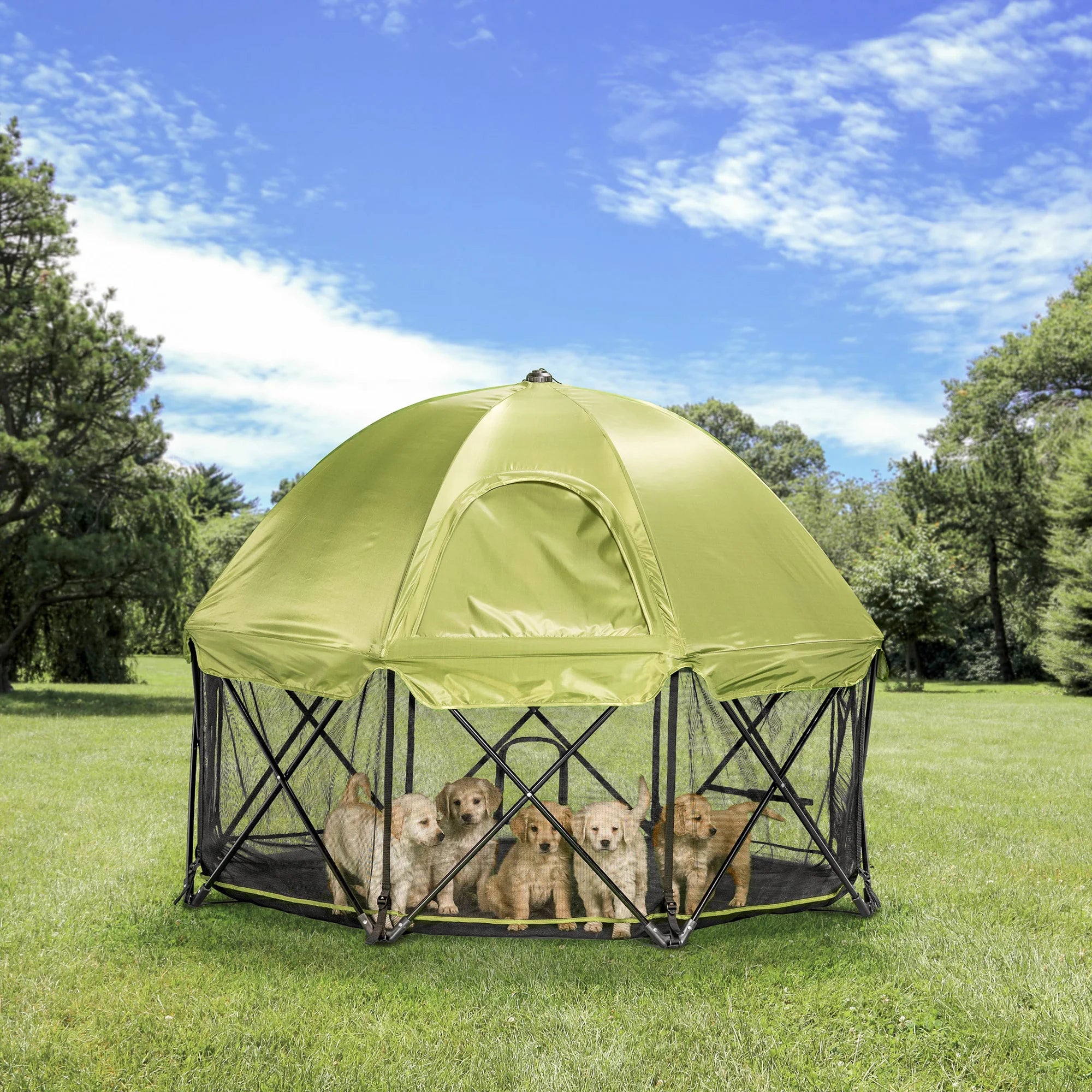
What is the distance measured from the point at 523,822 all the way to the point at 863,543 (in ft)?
123

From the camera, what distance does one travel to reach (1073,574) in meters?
26.6

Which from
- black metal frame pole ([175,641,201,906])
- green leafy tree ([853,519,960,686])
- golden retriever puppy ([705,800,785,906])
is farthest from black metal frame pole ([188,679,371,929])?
green leafy tree ([853,519,960,686])

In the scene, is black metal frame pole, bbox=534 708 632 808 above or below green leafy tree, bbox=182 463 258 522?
below

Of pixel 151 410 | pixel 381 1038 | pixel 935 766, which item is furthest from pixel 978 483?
pixel 381 1038

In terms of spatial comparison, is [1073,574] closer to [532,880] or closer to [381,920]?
[532,880]

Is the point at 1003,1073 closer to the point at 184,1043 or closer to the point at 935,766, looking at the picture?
the point at 184,1043

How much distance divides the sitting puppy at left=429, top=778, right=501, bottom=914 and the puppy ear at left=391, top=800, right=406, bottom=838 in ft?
0.60

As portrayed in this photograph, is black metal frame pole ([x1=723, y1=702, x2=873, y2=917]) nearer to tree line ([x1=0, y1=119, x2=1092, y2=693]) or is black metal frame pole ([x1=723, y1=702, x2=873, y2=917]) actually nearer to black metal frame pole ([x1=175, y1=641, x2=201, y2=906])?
black metal frame pole ([x1=175, y1=641, x2=201, y2=906])

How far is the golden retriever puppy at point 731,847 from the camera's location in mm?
5117

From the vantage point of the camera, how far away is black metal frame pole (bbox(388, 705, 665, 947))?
4539mm

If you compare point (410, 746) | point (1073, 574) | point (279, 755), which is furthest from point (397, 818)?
point (1073, 574)

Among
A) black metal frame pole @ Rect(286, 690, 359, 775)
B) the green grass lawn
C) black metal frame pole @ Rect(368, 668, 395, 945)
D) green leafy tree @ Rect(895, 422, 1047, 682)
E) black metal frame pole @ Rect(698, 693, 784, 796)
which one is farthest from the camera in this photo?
green leafy tree @ Rect(895, 422, 1047, 682)

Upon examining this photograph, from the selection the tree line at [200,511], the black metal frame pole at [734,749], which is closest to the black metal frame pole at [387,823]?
the black metal frame pole at [734,749]

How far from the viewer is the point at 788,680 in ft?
16.2
